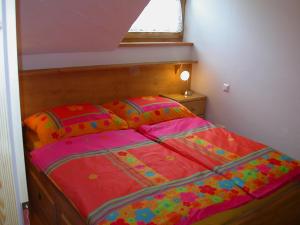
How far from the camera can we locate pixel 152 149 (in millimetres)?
2211

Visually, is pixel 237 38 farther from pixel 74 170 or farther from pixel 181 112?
pixel 74 170

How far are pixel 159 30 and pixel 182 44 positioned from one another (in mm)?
299

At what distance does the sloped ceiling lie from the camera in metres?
2.11

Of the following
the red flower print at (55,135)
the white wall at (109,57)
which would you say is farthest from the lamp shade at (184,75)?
the red flower print at (55,135)

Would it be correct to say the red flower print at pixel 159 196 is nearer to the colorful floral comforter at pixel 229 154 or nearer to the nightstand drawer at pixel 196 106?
the colorful floral comforter at pixel 229 154

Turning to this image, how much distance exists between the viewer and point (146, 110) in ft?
9.07

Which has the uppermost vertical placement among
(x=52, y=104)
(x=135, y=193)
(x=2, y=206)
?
(x=2, y=206)

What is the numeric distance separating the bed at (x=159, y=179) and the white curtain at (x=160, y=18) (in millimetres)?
1116

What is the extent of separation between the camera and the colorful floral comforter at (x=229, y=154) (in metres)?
1.88

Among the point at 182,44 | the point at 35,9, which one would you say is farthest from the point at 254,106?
the point at 35,9

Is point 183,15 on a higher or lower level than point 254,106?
higher

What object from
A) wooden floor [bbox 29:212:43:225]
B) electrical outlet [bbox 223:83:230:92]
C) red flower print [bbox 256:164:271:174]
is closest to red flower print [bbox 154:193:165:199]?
red flower print [bbox 256:164:271:174]

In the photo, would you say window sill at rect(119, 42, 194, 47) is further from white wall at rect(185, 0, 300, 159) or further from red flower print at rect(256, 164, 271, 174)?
red flower print at rect(256, 164, 271, 174)

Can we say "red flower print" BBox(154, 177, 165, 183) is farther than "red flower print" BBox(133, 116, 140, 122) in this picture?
No
